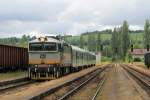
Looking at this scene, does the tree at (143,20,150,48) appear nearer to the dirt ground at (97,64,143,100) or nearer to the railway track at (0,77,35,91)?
the railway track at (0,77,35,91)

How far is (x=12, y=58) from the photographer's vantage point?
45000 mm

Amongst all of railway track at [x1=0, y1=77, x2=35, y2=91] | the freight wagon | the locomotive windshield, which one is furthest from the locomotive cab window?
Result: the freight wagon

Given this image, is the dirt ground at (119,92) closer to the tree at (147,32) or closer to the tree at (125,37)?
the tree at (147,32)

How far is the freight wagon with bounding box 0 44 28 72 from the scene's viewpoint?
42.1 m

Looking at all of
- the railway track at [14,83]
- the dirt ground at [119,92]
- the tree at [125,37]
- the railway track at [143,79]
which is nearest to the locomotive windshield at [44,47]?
the railway track at [14,83]

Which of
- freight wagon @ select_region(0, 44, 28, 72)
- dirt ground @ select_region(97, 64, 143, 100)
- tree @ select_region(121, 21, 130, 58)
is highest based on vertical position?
tree @ select_region(121, 21, 130, 58)

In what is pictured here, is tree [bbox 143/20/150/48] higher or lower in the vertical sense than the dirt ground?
higher

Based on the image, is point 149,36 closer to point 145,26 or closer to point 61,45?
point 145,26

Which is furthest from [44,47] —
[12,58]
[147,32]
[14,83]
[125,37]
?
[125,37]

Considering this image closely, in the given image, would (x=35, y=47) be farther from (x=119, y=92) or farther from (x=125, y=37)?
(x=125, y=37)

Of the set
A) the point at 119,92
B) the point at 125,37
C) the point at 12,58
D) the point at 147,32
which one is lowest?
the point at 119,92

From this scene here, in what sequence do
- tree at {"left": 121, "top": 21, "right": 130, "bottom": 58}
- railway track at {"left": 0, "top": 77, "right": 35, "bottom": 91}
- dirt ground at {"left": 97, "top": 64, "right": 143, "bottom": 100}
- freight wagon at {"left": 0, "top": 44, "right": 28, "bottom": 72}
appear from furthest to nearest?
tree at {"left": 121, "top": 21, "right": 130, "bottom": 58} → freight wagon at {"left": 0, "top": 44, "right": 28, "bottom": 72} → railway track at {"left": 0, "top": 77, "right": 35, "bottom": 91} → dirt ground at {"left": 97, "top": 64, "right": 143, "bottom": 100}

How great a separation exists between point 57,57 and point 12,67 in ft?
37.1

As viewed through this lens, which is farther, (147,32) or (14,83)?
(147,32)
